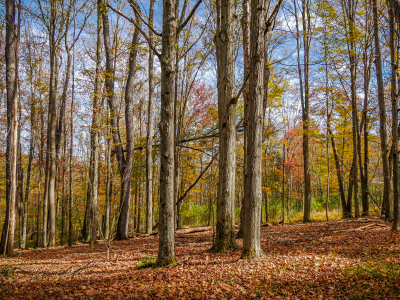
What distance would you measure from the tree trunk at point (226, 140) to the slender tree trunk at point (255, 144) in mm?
942

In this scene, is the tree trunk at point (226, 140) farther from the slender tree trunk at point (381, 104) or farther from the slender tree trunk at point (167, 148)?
the slender tree trunk at point (381, 104)

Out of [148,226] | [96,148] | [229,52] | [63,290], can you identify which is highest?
[229,52]

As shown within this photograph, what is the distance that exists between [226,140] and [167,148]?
166 cm

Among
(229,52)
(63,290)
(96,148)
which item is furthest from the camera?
(96,148)

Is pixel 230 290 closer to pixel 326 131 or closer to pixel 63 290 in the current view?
pixel 63 290

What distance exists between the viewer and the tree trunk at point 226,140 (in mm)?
5629

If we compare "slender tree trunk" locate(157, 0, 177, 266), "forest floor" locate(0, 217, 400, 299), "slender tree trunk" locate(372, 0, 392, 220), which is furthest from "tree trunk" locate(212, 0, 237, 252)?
"slender tree trunk" locate(372, 0, 392, 220)

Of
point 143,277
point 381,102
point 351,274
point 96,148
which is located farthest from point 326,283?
point 96,148

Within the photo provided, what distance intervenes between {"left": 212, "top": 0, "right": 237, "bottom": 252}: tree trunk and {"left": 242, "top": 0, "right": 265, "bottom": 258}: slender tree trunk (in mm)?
942

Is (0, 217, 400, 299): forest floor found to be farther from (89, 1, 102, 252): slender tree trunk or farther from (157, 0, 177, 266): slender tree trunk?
(89, 1, 102, 252): slender tree trunk

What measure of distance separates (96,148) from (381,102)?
9.11 meters

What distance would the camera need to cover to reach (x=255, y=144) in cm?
467

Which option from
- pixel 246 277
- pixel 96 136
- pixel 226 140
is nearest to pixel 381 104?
pixel 226 140

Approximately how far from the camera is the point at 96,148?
846 centimetres
